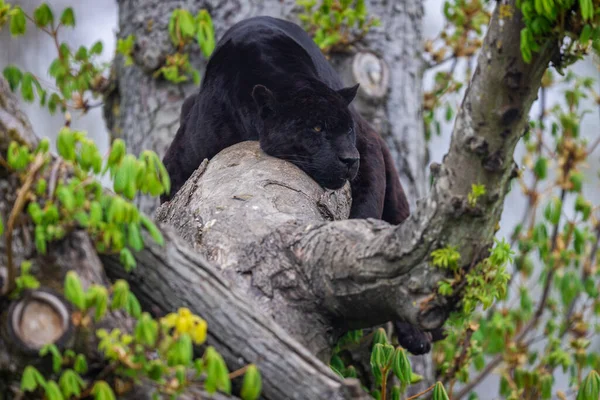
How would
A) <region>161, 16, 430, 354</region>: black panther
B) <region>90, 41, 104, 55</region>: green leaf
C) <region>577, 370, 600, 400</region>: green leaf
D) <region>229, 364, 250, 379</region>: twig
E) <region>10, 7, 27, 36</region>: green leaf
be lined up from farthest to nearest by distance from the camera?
<region>90, 41, 104, 55</region>: green leaf, <region>161, 16, 430, 354</region>: black panther, <region>10, 7, 27, 36</region>: green leaf, <region>577, 370, 600, 400</region>: green leaf, <region>229, 364, 250, 379</region>: twig

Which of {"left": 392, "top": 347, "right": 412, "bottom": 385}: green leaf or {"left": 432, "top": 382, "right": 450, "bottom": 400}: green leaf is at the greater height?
{"left": 392, "top": 347, "right": 412, "bottom": 385}: green leaf

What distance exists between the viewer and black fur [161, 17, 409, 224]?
3.78 m

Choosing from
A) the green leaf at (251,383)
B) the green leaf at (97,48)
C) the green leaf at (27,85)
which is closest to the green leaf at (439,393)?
the green leaf at (251,383)

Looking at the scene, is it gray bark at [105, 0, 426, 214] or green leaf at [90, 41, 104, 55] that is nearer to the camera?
green leaf at [90, 41, 104, 55]

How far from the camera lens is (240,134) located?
4.09 m

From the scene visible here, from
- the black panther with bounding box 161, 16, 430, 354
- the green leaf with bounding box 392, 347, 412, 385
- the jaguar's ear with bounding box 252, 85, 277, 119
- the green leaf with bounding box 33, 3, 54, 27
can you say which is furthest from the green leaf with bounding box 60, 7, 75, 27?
the green leaf with bounding box 392, 347, 412, 385

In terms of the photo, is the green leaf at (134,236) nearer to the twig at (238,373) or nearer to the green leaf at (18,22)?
the twig at (238,373)

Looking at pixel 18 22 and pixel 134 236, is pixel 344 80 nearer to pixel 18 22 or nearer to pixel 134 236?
pixel 18 22

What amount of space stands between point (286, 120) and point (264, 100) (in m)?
0.14

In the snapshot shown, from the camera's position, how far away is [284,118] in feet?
12.7

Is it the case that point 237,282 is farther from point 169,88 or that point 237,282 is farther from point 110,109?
point 110,109

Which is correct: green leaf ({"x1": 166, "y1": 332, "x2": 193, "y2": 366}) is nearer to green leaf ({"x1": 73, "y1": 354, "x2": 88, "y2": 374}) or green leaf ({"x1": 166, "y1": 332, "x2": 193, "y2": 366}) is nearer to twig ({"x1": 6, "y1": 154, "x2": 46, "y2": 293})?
green leaf ({"x1": 73, "y1": 354, "x2": 88, "y2": 374})

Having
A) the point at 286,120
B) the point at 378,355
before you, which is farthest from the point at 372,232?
the point at 286,120

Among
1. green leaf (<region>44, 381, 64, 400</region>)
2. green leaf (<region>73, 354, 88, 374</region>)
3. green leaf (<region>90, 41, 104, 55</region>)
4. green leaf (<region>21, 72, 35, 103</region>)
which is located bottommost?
green leaf (<region>44, 381, 64, 400</region>)
